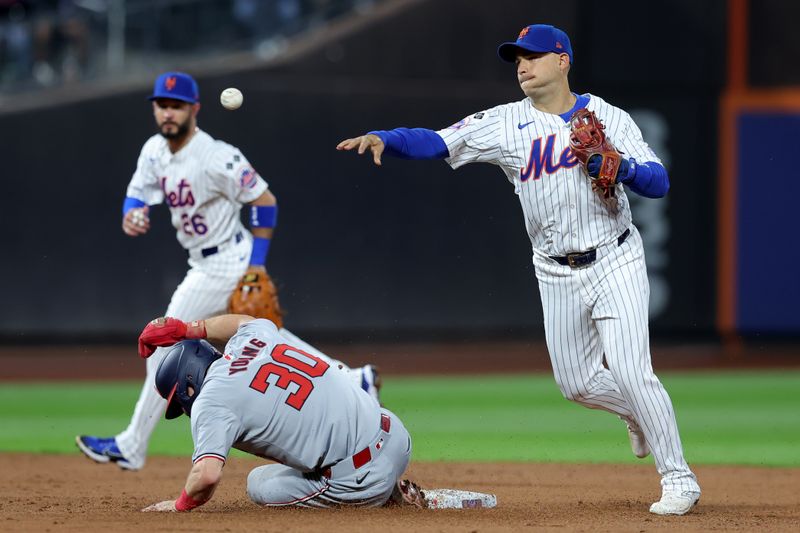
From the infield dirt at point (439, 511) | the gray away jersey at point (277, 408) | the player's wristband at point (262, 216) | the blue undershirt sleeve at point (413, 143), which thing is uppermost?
the blue undershirt sleeve at point (413, 143)

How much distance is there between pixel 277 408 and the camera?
4.71 metres

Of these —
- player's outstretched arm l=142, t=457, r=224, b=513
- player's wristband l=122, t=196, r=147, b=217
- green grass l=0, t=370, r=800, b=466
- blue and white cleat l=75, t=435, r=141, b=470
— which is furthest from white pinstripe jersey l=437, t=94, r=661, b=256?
green grass l=0, t=370, r=800, b=466

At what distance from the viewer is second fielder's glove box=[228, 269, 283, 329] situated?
6.97 meters

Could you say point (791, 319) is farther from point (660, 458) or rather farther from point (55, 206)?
point (660, 458)

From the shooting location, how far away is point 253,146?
44.6ft

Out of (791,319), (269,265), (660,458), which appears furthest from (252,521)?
(791,319)

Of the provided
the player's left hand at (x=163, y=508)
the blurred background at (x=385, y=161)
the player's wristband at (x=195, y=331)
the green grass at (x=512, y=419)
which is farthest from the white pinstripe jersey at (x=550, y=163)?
the blurred background at (x=385, y=161)

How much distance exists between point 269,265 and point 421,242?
175 centimetres

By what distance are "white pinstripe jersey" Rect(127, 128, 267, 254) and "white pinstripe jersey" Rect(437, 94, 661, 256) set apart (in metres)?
2.05

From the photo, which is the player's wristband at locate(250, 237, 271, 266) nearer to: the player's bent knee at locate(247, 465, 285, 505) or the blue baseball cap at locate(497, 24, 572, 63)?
the player's bent knee at locate(247, 465, 285, 505)

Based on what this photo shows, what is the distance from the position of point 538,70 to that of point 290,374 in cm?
171

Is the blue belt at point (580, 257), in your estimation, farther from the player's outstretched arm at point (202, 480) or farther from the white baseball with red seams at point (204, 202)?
the white baseball with red seams at point (204, 202)

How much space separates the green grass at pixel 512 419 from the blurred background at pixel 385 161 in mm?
1649

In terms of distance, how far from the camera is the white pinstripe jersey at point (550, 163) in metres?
5.22
